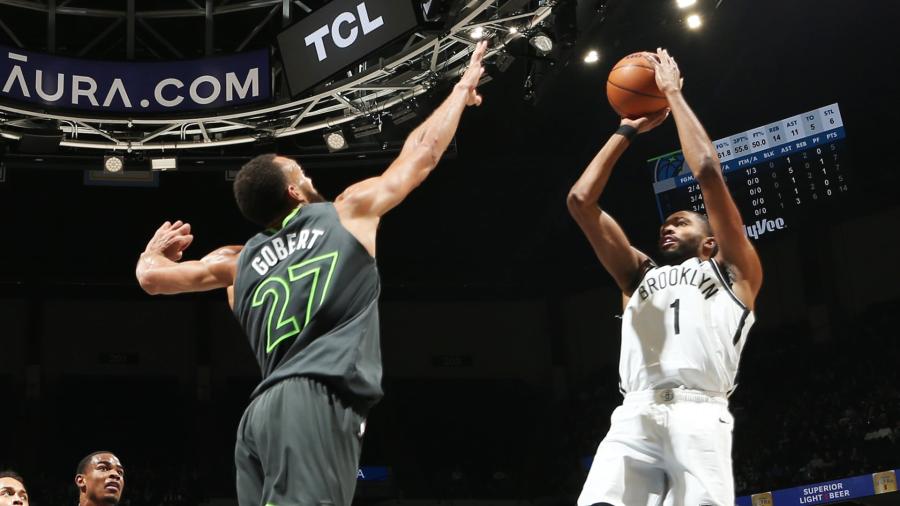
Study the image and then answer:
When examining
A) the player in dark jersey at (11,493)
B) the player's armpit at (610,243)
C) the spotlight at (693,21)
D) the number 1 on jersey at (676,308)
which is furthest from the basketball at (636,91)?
the spotlight at (693,21)

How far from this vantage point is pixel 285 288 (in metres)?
2.91

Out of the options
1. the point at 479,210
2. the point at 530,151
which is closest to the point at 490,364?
the point at 479,210

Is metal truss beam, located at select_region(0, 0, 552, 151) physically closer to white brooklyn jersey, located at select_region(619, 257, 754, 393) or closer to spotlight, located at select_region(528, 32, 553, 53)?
spotlight, located at select_region(528, 32, 553, 53)

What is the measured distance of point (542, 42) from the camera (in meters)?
9.76

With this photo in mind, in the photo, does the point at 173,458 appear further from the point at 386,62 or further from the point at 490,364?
the point at 386,62

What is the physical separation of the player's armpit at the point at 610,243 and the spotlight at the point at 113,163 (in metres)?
8.52

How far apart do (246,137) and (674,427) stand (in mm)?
8521

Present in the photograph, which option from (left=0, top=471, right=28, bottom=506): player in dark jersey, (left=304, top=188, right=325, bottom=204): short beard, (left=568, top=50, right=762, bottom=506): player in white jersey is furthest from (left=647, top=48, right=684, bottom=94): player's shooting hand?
(left=0, top=471, right=28, bottom=506): player in dark jersey

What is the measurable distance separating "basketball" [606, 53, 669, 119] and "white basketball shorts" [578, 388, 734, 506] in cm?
143

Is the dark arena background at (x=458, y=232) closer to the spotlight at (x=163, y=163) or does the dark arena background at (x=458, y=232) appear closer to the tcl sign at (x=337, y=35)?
the tcl sign at (x=337, y=35)

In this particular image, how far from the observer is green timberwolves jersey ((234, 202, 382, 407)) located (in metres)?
2.79

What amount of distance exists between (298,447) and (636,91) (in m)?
2.73

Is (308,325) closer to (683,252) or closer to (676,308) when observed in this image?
(676,308)

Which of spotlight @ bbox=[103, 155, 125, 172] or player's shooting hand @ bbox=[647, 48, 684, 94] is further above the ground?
spotlight @ bbox=[103, 155, 125, 172]
